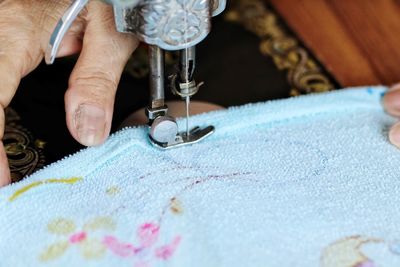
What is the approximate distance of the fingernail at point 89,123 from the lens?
2.21ft

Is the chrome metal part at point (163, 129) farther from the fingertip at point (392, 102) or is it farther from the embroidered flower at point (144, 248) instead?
the fingertip at point (392, 102)

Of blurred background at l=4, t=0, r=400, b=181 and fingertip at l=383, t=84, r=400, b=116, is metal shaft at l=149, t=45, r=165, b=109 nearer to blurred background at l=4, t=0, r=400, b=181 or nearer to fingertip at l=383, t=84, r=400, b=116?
blurred background at l=4, t=0, r=400, b=181

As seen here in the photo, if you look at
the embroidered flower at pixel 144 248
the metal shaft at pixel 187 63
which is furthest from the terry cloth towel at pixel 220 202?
the metal shaft at pixel 187 63

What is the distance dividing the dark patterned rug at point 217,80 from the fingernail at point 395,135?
176 mm

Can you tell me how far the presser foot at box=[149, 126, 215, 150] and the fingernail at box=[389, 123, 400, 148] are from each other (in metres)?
0.22

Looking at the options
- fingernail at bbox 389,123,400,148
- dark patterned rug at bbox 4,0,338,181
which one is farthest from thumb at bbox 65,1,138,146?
fingernail at bbox 389,123,400,148

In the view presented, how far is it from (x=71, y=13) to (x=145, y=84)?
0.34 m

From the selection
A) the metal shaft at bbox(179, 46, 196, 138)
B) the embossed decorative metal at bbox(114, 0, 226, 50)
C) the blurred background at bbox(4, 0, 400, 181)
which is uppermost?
the blurred background at bbox(4, 0, 400, 181)

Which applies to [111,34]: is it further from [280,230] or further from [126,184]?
[280,230]

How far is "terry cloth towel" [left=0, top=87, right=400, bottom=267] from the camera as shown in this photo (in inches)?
23.8

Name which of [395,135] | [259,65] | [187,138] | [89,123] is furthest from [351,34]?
[89,123]

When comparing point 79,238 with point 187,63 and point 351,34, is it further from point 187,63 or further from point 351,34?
point 351,34

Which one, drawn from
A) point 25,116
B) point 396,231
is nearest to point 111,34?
point 25,116

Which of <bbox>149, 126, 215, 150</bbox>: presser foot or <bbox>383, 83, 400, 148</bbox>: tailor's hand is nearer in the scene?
<bbox>149, 126, 215, 150</bbox>: presser foot
